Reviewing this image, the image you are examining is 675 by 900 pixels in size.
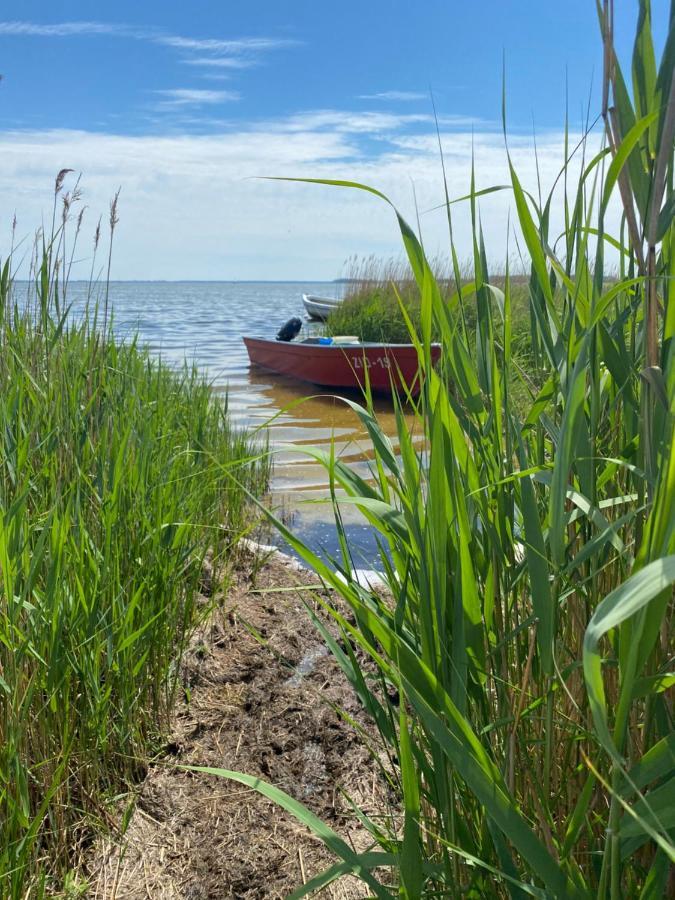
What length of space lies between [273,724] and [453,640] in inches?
62.9

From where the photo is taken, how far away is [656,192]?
0.80 meters

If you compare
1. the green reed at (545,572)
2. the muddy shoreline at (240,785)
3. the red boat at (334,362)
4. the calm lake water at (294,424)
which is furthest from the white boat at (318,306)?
the green reed at (545,572)

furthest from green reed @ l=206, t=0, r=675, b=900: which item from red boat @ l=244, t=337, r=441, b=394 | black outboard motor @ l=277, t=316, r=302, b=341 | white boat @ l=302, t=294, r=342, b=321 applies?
white boat @ l=302, t=294, r=342, b=321

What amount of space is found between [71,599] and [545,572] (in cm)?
125

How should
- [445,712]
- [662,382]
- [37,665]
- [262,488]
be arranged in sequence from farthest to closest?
1. [262,488]
2. [37,665]
3. [445,712]
4. [662,382]

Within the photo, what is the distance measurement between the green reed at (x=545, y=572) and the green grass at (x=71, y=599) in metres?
0.43

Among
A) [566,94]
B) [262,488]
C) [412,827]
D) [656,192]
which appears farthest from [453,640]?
[262,488]

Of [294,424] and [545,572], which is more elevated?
[545,572]

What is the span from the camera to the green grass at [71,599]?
5.31 ft

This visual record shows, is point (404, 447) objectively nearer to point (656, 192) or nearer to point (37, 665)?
point (656, 192)

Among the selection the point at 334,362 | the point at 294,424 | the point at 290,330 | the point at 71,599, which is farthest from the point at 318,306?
the point at 71,599

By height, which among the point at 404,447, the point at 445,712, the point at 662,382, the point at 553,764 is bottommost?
the point at 553,764

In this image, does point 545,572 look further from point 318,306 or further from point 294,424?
point 318,306

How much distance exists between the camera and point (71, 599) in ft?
5.90
